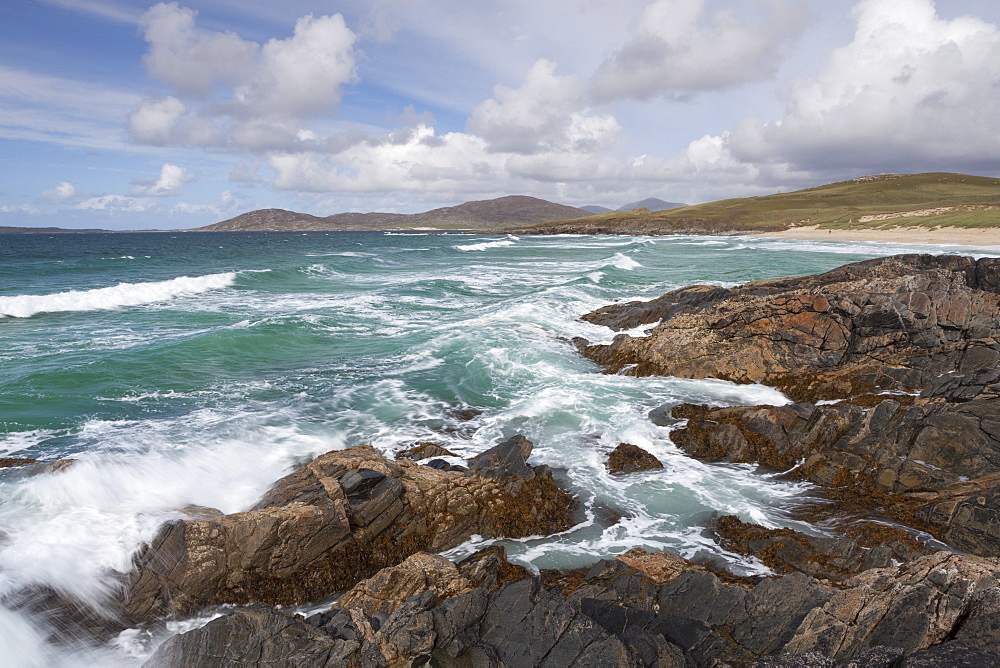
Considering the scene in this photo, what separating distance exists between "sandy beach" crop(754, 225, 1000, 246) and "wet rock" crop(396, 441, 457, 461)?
5839cm

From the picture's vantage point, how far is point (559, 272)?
44.4 m

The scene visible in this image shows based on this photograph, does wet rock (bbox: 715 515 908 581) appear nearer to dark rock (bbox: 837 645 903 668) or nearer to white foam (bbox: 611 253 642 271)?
dark rock (bbox: 837 645 903 668)

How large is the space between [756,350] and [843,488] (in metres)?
6.62

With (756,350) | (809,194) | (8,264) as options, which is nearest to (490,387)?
(756,350)

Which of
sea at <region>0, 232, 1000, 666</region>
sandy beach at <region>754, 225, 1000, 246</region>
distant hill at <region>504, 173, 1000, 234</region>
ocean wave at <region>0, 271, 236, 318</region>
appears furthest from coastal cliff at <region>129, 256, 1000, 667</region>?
distant hill at <region>504, 173, 1000, 234</region>

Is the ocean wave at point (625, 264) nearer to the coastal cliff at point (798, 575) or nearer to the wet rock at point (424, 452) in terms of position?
the coastal cliff at point (798, 575)

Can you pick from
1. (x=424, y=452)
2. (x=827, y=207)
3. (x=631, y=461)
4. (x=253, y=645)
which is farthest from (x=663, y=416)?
(x=827, y=207)

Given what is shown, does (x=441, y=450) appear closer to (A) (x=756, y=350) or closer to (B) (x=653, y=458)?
(B) (x=653, y=458)

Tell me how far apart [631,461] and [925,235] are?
6580cm

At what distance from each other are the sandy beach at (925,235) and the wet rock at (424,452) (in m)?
58.4

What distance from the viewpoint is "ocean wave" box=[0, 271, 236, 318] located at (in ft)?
91.9

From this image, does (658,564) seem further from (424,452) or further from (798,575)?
(424,452)

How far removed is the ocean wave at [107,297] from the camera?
2802cm

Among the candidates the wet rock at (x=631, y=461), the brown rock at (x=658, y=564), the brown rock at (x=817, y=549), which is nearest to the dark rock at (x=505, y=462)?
the wet rock at (x=631, y=461)
